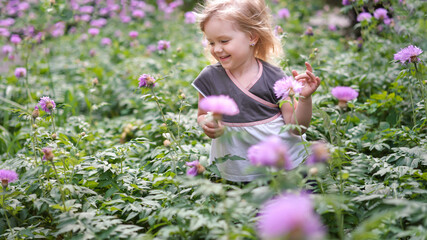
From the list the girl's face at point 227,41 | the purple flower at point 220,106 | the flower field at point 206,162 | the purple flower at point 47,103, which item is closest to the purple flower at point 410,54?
the flower field at point 206,162

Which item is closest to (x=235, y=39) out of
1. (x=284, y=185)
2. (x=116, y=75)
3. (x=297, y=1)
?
(x=284, y=185)

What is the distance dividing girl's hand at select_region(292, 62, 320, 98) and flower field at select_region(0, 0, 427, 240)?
0.15m

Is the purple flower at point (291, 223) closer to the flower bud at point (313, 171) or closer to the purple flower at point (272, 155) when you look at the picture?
the purple flower at point (272, 155)

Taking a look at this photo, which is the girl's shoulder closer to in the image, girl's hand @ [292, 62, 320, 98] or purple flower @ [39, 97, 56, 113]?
girl's hand @ [292, 62, 320, 98]

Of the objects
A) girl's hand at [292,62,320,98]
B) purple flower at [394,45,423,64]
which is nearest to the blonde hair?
girl's hand at [292,62,320,98]

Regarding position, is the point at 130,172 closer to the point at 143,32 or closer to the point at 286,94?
the point at 286,94

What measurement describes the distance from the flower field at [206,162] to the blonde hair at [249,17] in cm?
45

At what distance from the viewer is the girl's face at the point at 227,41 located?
213 centimetres

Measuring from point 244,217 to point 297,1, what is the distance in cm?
598

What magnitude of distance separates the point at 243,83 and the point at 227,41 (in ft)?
0.86

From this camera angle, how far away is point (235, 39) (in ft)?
7.08

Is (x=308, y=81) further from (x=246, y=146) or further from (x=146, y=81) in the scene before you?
(x=146, y=81)

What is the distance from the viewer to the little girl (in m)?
2.14

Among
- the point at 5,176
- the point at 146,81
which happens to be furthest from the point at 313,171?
the point at 5,176
